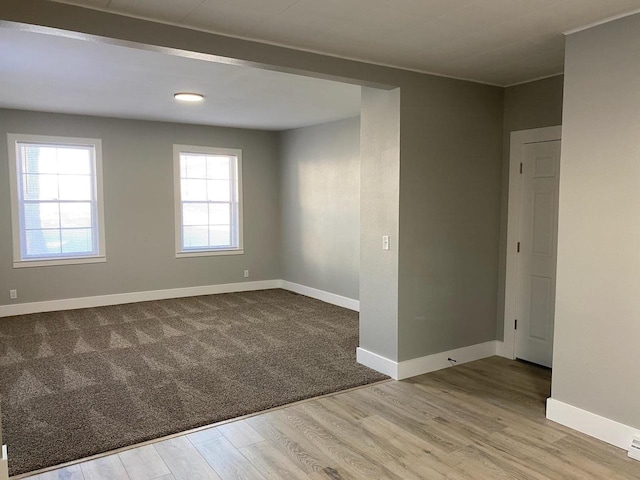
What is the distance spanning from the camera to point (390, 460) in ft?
8.91

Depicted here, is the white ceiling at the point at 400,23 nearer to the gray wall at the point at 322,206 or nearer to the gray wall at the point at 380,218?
the gray wall at the point at 380,218

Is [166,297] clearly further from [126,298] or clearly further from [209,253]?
[209,253]

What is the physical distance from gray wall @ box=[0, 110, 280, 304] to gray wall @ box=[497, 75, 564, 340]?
4.26 metres

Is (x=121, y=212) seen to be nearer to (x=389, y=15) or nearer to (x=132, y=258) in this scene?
(x=132, y=258)

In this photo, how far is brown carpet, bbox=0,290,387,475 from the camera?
121 inches

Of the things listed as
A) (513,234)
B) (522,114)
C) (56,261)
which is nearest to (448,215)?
(513,234)

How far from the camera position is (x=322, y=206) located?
6.96 m

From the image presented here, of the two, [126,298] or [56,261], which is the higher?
[56,261]

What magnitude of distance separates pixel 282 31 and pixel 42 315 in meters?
4.98

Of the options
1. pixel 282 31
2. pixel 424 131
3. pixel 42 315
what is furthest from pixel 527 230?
pixel 42 315

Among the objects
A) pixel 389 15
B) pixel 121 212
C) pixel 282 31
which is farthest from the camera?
pixel 121 212

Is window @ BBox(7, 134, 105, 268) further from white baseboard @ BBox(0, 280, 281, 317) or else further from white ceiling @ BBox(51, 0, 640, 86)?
white ceiling @ BBox(51, 0, 640, 86)

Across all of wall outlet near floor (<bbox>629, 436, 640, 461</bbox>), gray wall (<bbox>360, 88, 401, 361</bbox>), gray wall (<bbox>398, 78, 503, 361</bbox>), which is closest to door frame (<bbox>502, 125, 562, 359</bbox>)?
gray wall (<bbox>398, 78, 503, 361</bbox>)

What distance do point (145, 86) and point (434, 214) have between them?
2881 millimetres
